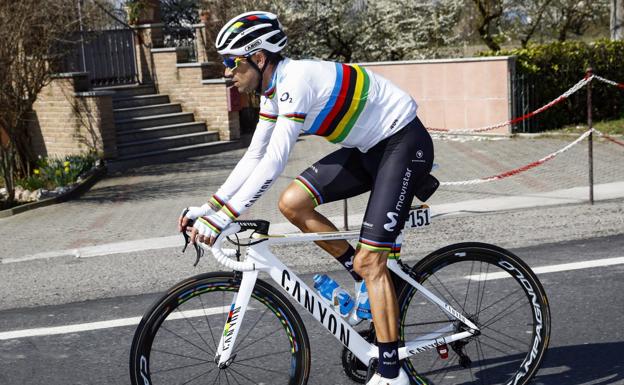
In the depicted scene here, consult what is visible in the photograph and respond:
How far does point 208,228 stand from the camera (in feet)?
12.4

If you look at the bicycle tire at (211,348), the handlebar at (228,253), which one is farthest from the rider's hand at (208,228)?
the bicycle tire at (211,348)

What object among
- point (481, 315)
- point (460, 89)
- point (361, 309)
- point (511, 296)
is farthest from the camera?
point (460, 89)

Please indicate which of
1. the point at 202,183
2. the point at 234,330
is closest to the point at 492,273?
the point at 234,330

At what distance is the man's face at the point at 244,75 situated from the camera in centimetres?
400

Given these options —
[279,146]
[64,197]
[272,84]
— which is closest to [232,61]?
[272,84]

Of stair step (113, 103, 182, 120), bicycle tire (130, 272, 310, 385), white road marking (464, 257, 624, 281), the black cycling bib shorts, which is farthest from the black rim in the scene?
stair step (113, 103, 182, 120)

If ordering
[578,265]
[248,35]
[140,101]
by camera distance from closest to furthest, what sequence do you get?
[248,35], [578,265], [140,101]

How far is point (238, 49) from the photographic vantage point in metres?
3.93

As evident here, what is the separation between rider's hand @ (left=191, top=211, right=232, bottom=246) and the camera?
379 centimetres

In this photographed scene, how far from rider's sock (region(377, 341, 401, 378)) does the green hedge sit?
1368 cm

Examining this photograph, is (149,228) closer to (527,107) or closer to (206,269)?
(206,269)

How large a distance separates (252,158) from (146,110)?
15372mm

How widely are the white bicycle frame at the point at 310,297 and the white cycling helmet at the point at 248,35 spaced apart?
81cm

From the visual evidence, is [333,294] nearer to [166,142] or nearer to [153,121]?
[166,142]
